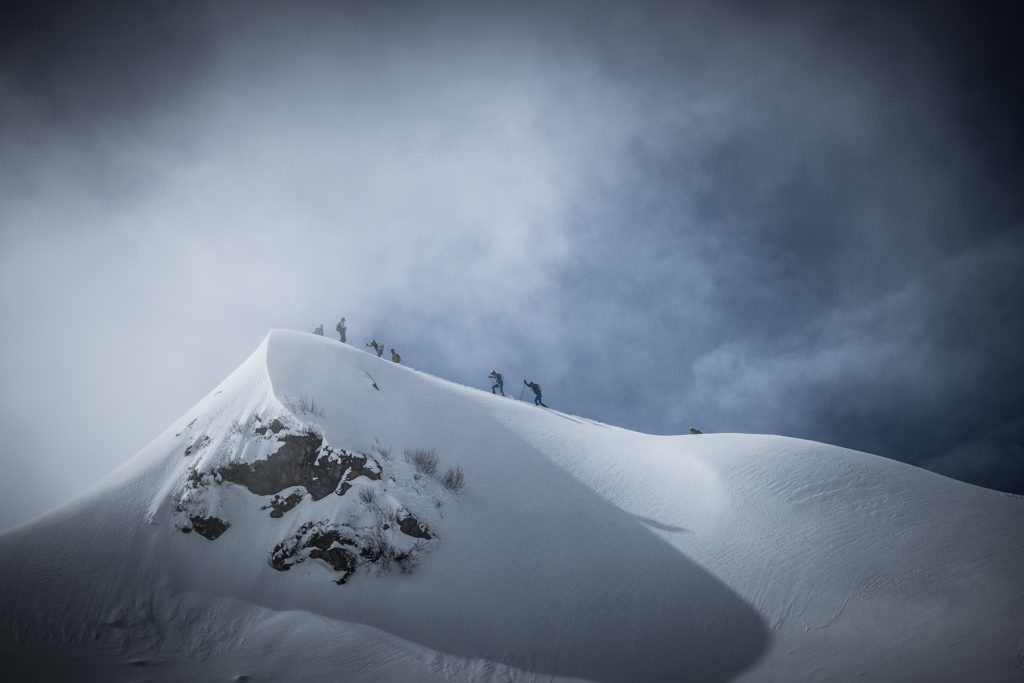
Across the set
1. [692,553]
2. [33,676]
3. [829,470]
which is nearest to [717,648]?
[692,553]

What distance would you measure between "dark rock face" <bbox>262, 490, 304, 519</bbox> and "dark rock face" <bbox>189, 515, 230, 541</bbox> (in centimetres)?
126

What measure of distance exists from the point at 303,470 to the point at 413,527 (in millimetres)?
4415

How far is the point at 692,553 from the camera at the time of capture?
44.7 feet

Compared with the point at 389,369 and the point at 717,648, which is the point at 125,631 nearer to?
the point at 389,369

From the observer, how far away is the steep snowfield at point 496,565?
9992 mm

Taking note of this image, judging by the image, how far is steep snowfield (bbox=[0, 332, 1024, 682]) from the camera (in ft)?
32.8

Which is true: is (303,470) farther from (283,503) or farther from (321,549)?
(321,549)

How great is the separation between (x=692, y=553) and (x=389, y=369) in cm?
1530

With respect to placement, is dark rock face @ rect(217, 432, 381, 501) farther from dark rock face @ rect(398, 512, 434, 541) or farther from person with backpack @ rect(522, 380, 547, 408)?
person with backpack @ rect(522, 380, 547, 408)

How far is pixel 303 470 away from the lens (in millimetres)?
14594

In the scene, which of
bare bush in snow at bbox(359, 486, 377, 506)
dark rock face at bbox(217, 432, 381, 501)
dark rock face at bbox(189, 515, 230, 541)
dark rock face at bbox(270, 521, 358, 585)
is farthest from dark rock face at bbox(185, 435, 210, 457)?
bare bush in snow at bbox(359, 486, 377, 506)

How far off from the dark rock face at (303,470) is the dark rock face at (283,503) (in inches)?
11.9

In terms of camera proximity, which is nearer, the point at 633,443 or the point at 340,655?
the point at 340,655

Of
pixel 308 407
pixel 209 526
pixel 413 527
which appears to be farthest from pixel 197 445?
pixel 413 527
